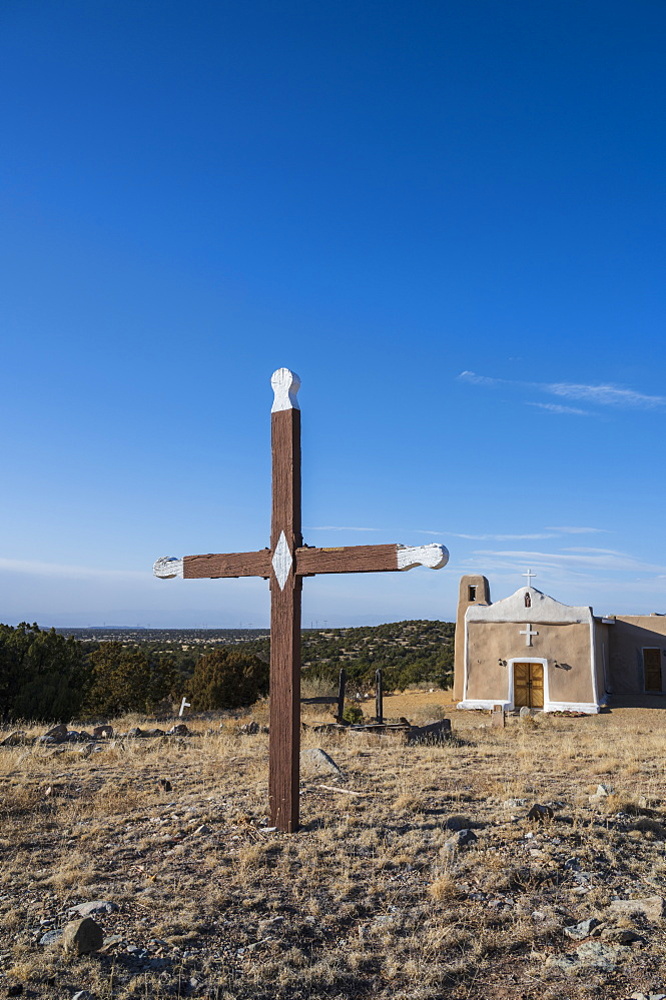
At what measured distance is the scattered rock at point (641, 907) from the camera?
189 inches

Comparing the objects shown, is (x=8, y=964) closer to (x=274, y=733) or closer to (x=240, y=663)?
(x=274, y=733)

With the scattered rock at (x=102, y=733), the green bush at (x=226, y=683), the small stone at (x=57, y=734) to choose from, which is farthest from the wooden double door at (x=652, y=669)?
the small stone at (x=57, y=734)

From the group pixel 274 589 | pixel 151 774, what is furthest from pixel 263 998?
pixel 151 774

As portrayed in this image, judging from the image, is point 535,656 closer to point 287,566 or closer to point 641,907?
point 287,566

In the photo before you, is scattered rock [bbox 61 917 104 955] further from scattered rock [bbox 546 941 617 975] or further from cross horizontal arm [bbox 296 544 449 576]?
cross horizontal arm [bbox 296 544 449 576]

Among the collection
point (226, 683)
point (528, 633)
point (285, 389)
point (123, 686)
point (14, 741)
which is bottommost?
point (226, 683)

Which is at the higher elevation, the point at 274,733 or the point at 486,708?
the point at 274,733

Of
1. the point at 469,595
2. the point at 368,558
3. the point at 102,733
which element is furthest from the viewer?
the point at 469,595

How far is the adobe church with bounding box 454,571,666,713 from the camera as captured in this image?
930 inches

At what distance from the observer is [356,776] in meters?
8.83

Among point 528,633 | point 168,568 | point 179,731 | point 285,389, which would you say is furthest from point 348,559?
point 528,633

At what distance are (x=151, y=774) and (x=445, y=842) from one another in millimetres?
4667

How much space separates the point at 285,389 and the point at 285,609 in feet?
7.17

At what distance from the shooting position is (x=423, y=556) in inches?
239
